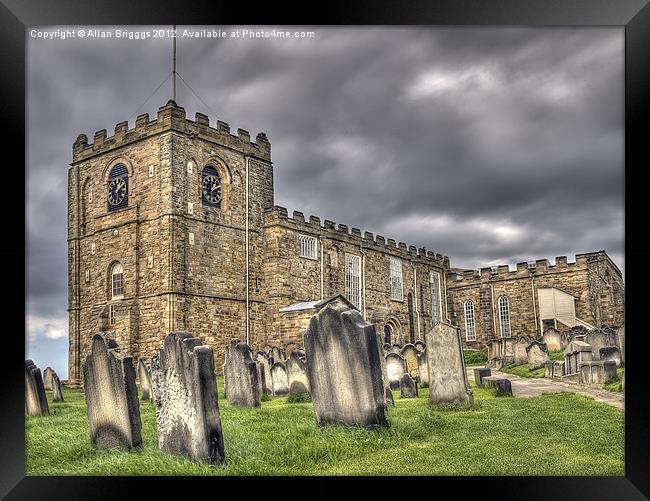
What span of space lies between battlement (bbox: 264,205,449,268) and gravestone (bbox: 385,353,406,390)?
10340mm

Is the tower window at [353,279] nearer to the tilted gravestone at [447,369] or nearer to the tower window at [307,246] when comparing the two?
the tower window at [307,246]

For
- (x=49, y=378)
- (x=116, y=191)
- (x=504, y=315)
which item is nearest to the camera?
(x=49, y=378)

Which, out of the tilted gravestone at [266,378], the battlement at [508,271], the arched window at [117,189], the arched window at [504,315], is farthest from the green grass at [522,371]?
the arched window at [504,315]

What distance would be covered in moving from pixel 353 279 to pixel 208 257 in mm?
9458

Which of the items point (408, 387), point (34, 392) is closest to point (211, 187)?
point (408, 387)

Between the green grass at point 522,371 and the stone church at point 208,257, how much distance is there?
10.2 ft

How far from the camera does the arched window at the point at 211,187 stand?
19681 millimetres

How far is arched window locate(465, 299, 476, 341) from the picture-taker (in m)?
32.7

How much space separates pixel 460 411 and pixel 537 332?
67.5ft

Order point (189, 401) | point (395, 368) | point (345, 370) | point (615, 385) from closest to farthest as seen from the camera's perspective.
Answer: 1. point (189, 401)
2. point (345, 370)
3. point (615, 385)
4. point (395, 368)

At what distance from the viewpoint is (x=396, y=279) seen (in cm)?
2934
